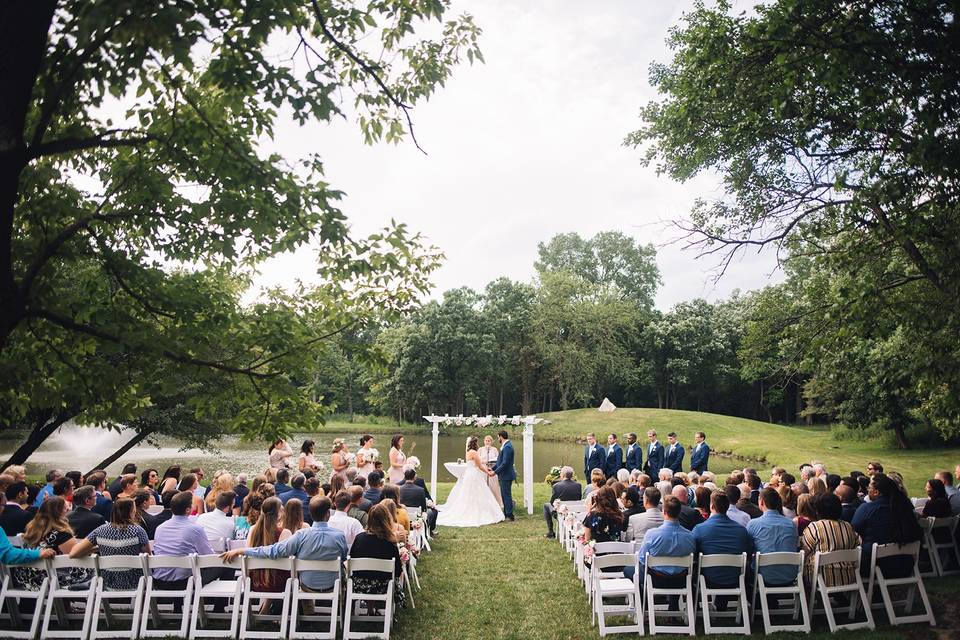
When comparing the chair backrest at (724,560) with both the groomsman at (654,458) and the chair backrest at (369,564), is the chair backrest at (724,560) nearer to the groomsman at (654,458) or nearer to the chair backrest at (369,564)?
the chair backrest at (369,564)

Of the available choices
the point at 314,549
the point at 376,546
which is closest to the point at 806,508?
the point at 376,546

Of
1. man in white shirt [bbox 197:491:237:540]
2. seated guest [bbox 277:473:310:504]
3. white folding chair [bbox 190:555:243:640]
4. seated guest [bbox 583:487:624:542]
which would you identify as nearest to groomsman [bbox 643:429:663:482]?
seated guest [bbox 583:487:624:542]

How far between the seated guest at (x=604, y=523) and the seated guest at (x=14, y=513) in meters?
6.37

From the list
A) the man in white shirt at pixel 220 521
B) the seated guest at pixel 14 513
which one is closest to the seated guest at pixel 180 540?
the man in white shirt at pixel 220 521

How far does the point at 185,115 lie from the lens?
16.7 feet

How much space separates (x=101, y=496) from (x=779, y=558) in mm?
8059

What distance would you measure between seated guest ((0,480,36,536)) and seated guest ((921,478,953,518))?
10722mm

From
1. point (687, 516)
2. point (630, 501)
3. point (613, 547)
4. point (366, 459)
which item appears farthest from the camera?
point (366, 459)

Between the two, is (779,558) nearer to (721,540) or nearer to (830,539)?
(721,540)

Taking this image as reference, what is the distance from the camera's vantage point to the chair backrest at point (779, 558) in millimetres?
6125

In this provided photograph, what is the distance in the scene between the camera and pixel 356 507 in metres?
7.97

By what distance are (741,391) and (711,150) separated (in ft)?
171

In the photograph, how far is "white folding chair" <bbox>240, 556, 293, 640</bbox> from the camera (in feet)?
19.4

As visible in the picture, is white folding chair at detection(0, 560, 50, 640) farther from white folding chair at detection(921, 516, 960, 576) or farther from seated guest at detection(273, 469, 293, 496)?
white folding chair at detection(921, 516, 960, 576)
